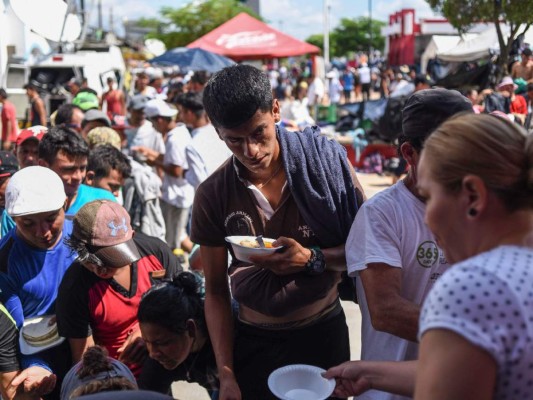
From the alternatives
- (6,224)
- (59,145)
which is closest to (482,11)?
(59,145)

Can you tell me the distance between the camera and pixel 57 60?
59.7 ft

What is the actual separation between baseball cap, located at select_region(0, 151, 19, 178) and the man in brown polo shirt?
2371 millimetres

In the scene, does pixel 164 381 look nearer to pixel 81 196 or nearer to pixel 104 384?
pixel 104 384

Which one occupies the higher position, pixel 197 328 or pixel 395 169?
pixel 197 328

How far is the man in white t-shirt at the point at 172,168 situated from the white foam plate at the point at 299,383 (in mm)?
4488

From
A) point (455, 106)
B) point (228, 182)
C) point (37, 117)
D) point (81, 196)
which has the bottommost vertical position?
point (37, 117)

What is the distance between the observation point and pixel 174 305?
2.77 meters

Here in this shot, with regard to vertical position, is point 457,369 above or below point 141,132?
above

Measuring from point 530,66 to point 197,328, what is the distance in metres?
12.9

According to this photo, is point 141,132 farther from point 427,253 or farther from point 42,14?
point 427,253

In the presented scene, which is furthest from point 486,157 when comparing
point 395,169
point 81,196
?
point 395,169

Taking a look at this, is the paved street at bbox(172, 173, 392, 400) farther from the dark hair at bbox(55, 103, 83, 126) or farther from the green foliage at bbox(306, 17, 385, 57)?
the green foliage at bbox(306, 17, 385, 57)

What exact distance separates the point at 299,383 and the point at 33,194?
171cm

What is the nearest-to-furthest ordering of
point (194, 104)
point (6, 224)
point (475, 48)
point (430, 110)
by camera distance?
point (430, 110)
point (6, 224)
point (194, 104)
point (475, 48)
